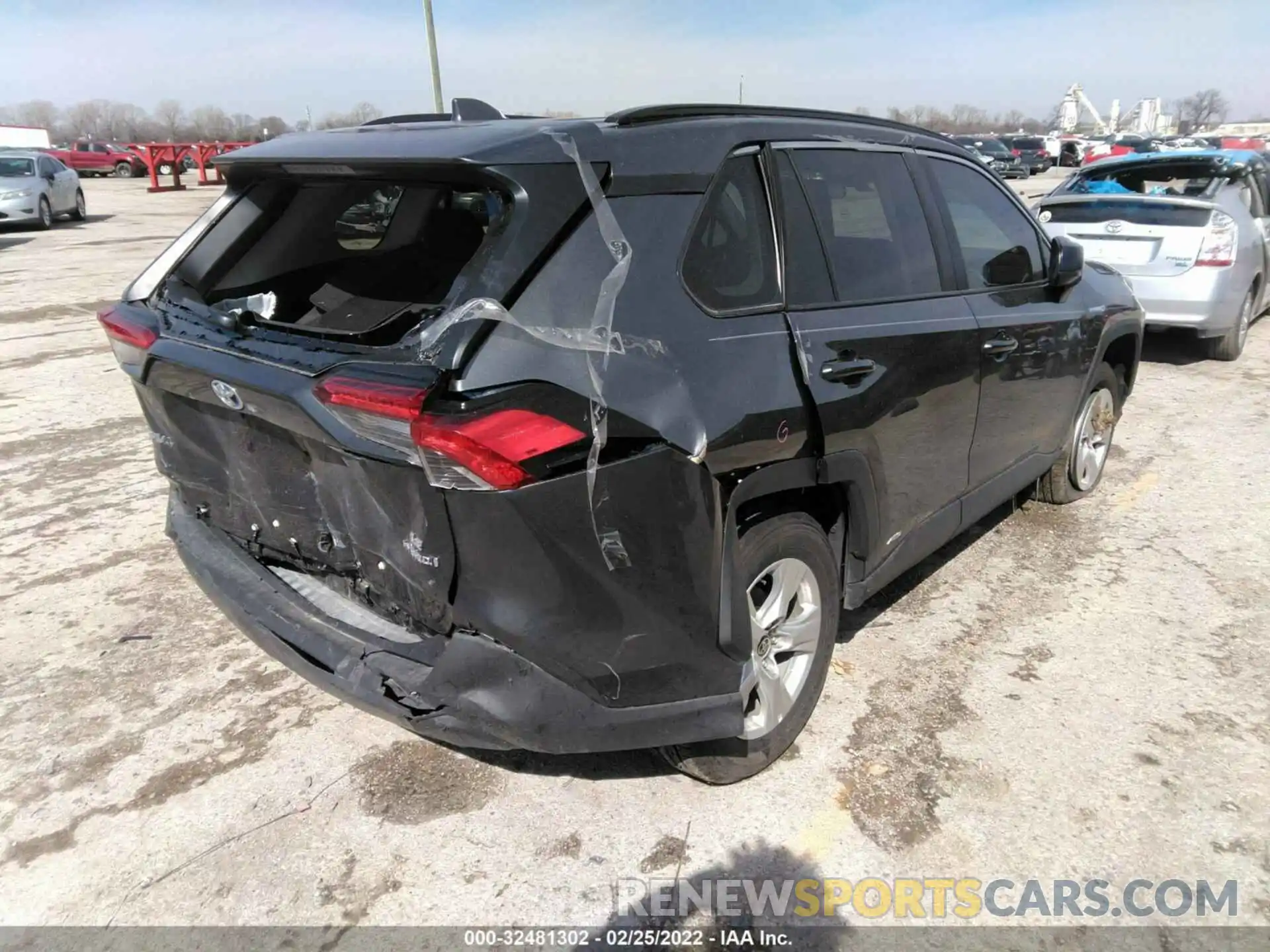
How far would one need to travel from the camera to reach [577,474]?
7.07 feet

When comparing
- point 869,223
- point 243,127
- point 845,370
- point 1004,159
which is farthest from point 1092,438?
point 243,127

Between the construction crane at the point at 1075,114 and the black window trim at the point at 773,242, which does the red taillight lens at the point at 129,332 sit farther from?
the construction crane at the point at 1075,114

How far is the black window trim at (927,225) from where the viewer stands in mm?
2881

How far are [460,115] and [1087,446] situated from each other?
12.1 ft

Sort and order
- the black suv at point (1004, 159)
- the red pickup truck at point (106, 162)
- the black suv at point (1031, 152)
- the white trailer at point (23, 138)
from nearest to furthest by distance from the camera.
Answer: the black suv at point (1004, 159) < the black suv at point (1031, 152) < the red pickup truck at point (106, 162) < the white trailer at point (23, 138)

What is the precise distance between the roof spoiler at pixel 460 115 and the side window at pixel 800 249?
89cm

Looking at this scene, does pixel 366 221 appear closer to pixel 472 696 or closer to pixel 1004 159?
pixel 472 696

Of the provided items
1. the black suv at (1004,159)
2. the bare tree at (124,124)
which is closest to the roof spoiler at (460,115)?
the black suv at (1004,159)

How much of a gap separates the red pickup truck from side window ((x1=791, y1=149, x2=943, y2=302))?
45.8 meters

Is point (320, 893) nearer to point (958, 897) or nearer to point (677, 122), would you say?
point (958, 897)

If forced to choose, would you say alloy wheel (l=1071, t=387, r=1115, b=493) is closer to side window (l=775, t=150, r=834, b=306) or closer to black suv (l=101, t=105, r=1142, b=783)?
black suv (l=101, t=105, r=1142, b=783)

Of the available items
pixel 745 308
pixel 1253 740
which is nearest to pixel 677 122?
pixel 745 308

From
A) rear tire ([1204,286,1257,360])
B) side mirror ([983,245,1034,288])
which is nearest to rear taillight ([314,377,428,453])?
side mirror ([983,245,1034,288])

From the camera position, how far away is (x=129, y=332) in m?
2.91
